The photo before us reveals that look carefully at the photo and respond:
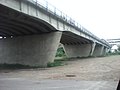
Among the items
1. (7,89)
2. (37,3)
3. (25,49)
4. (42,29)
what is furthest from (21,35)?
(7,89)

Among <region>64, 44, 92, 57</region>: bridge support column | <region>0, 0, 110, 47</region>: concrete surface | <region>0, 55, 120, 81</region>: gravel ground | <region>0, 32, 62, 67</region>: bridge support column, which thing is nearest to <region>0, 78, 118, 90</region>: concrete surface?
<region>0, 55, 120, 81</region>: gravel ground

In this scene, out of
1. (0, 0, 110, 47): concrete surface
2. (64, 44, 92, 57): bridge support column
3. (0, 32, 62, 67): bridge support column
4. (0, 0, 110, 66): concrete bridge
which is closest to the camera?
(0, 0, 110, 47): concrete surface

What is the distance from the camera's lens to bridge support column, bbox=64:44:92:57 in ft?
271

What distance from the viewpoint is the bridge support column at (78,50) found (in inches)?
3258

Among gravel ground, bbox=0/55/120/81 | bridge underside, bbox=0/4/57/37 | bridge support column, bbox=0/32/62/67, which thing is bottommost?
gravel ground, bbox=0/55/120/81

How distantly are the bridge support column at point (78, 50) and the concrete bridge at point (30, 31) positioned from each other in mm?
28052

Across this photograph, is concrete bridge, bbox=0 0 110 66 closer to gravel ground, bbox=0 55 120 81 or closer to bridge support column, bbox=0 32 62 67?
bridge support column, bbox=0 32 62 67

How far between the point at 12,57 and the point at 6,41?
3.63 m

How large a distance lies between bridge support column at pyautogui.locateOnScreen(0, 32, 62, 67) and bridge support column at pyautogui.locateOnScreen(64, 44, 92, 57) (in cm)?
3778

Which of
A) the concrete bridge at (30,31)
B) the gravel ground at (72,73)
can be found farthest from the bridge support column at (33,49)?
the gravel ground at (72,73)

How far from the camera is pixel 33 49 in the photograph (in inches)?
1698

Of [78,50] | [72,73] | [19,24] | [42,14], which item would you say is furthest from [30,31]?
[78,50]

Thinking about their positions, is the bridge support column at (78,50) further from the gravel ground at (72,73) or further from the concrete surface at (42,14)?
the gravel ground at (72,73)

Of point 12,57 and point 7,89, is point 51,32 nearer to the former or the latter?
point 12,57
